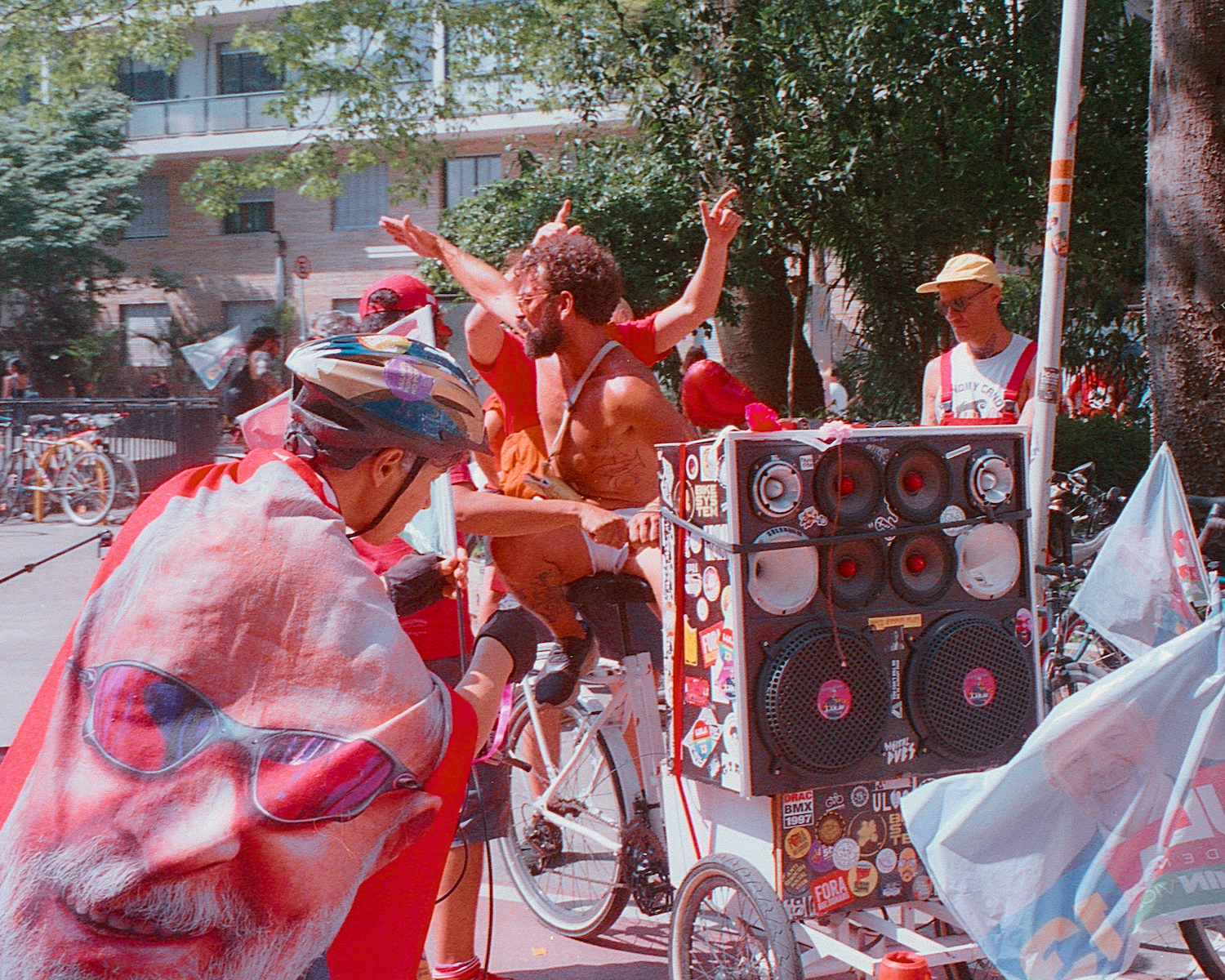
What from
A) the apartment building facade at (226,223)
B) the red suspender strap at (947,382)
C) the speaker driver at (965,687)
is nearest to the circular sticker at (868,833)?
the speaker driver at (965,687)

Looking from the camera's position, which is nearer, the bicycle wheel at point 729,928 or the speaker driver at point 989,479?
the bicycle wheel at point 729,928

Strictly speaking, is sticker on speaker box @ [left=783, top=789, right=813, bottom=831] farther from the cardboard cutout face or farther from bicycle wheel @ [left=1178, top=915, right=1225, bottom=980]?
the cardboard cutout face

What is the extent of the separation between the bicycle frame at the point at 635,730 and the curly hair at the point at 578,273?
3.42ft

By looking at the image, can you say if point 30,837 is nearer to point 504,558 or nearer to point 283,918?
point 283,918

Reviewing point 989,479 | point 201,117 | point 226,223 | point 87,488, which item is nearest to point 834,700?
point 989,479

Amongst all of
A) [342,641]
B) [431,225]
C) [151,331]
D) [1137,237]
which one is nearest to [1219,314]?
[1137,237]

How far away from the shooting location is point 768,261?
11.4 meters

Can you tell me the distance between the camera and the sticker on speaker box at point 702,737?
9.74 feet

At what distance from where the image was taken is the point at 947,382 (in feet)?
16.4

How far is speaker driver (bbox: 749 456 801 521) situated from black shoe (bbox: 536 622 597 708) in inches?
45.5

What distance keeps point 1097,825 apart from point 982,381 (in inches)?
106

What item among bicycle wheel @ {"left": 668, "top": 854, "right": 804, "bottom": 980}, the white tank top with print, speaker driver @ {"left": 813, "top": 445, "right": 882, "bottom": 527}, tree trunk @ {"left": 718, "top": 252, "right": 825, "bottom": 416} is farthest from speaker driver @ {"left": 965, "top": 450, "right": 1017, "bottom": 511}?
tree trunk @ {"left": 718, "top": 252, "right": 825, "bottom": 416}

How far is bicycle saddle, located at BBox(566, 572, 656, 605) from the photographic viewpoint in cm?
374

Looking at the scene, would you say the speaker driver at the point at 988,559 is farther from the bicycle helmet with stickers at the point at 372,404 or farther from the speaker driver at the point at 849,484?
the bicycle helmet with stickers at the point at 372,404
